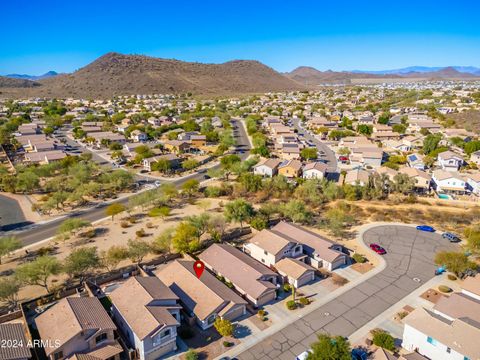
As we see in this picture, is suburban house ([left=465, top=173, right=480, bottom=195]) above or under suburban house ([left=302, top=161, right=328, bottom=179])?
under

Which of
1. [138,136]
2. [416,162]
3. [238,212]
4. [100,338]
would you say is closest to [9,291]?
[100,338]

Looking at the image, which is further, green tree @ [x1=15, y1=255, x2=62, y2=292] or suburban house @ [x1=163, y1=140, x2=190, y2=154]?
suburban house @ [x1=163, y1=140, x2=190, y2=154]

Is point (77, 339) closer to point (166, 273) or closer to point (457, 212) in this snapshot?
point (166, 273)

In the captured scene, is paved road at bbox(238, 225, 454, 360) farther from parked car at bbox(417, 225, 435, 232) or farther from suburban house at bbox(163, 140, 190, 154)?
suburban house at bbox(163, 140, 190, 154)

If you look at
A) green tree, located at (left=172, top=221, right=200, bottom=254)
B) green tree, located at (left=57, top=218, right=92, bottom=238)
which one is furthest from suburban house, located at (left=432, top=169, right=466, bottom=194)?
green tree, located at (left=57, top=218, right=92, bottom=238)

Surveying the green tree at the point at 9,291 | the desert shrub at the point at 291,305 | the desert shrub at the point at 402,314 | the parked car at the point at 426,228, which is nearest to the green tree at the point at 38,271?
the green tree at the point at 9,291
